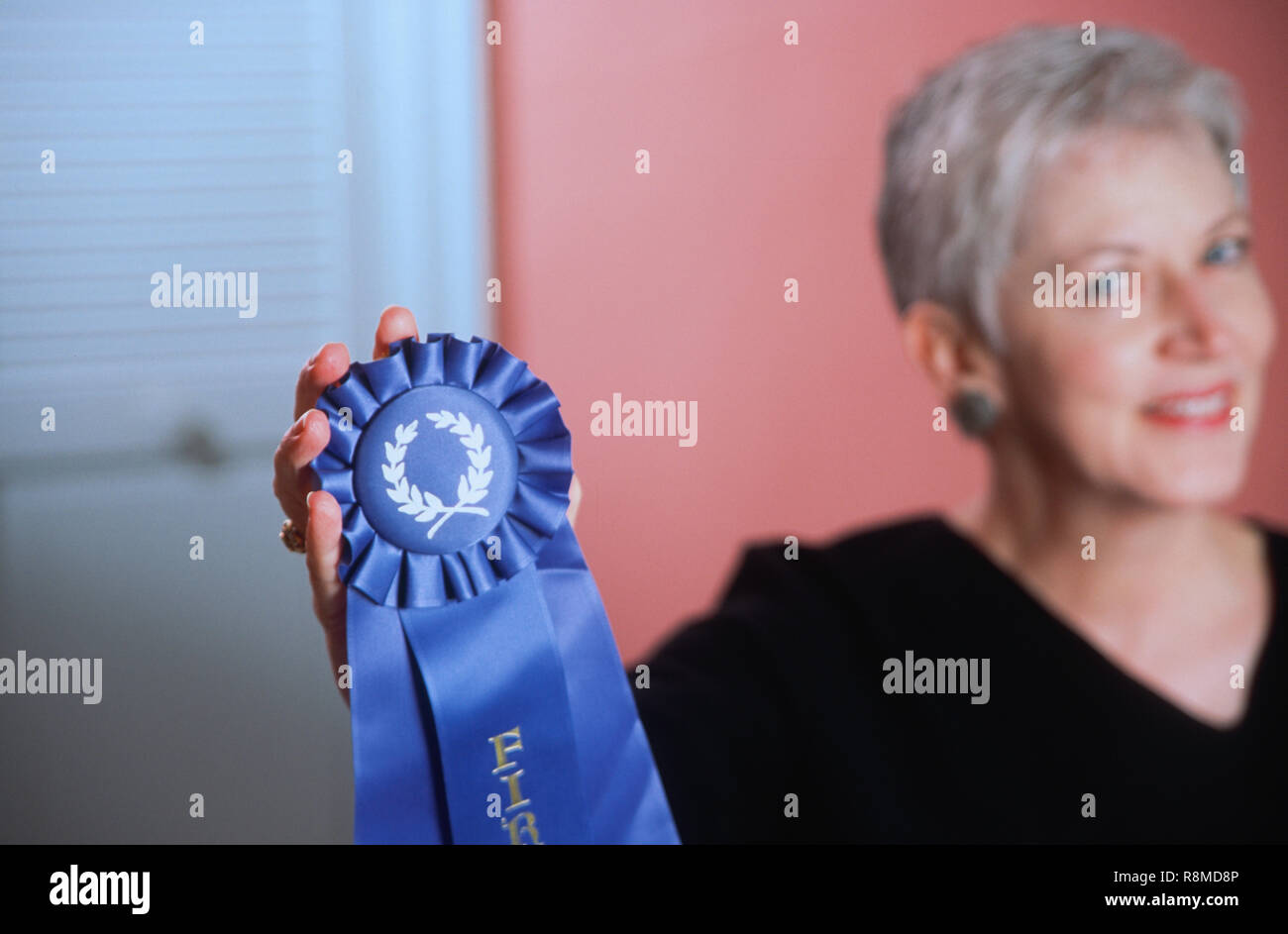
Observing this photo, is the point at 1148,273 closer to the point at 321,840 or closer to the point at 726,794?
the point at 726,794

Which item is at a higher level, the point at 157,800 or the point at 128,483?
the point at 128,483

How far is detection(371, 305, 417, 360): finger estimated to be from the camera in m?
0.73

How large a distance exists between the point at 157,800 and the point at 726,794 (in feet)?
2.24

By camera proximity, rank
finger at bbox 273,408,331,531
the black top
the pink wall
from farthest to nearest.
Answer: the pink wall, the black top, finger at bbox 273,408,331,531

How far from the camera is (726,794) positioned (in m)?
0.88

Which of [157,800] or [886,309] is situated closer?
[886,309]

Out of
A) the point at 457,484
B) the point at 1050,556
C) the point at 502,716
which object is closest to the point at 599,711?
the point at 502,716

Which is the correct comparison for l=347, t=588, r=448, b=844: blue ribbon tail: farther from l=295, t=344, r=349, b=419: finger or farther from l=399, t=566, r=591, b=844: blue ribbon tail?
l=295, t=344, r=349, b=419: finger

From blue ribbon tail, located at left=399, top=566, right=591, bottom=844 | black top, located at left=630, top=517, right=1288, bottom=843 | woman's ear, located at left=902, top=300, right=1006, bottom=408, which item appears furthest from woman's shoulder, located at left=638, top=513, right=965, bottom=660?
blue ribbon tail, located at left=399, top=566, right=591, bottom=844

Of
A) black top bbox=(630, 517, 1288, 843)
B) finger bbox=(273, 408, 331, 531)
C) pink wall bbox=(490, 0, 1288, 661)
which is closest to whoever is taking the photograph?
finger bbox=(273, 408, 331, 531)

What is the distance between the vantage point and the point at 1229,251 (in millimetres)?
939

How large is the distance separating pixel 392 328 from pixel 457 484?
12 centimetres

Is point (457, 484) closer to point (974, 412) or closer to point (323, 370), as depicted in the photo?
point (323, 370)
